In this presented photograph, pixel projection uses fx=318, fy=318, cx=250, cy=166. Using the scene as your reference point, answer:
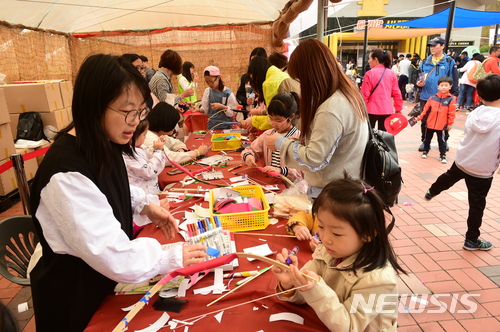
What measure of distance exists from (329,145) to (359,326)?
94 cm

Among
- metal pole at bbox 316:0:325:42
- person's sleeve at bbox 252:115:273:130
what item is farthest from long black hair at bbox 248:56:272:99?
metal pole at bbox 316:0:325:42

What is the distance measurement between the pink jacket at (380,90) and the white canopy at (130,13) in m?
1.83

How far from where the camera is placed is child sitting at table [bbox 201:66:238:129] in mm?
5013

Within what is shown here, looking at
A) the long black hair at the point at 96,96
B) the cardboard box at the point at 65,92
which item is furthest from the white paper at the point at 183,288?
the cardboard box at the point at 65,92

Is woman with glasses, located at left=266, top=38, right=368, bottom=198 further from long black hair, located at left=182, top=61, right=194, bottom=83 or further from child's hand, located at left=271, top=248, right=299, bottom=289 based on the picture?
long black hair, located at left=182, top=61, right=194, bottom=83

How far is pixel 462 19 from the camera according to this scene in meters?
11.4

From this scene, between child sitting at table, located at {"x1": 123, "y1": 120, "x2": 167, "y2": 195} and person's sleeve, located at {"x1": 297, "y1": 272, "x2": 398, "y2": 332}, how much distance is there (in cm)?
172

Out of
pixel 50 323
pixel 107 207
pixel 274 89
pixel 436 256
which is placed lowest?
pixel 436 256

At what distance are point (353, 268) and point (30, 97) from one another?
586cm


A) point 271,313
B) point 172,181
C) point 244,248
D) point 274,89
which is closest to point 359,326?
point 271,313

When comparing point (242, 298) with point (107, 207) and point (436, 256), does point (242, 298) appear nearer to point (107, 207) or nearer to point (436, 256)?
point (107, 207)

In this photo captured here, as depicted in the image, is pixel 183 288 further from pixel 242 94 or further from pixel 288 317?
pixel 242 94

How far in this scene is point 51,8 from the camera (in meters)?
5.37

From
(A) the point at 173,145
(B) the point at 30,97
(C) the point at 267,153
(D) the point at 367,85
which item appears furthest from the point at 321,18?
(B) the point at 30,97
